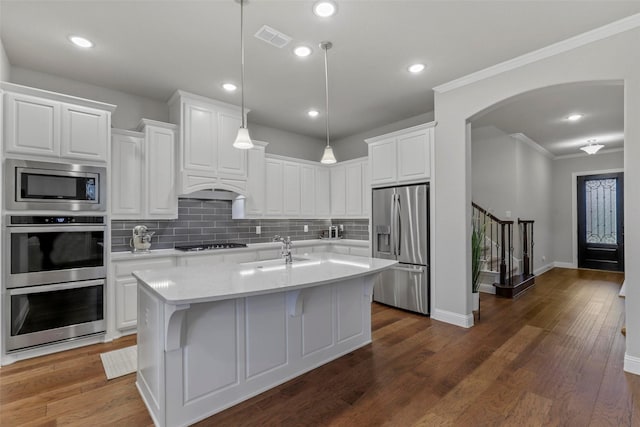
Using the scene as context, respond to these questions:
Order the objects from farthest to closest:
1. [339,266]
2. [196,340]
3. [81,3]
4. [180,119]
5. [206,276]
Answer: [180,119] < [339,266] < [81,3] < [206,276] < [196,340]

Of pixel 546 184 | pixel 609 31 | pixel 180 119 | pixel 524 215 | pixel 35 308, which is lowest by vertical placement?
pixel 35 308

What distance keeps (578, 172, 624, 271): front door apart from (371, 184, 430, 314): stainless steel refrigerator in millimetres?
6000

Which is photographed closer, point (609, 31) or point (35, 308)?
point (609, 31)

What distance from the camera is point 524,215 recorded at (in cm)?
620

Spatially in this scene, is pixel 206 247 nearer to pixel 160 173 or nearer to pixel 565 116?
pixel 160 173

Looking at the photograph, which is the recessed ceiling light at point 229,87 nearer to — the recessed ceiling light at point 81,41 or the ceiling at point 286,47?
the ceiling at point 286,47

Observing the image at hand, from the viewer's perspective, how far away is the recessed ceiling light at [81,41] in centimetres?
276

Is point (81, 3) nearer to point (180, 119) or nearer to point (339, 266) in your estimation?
point (180, 119)

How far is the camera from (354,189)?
17.6 ft

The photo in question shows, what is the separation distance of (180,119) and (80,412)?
10.2ft

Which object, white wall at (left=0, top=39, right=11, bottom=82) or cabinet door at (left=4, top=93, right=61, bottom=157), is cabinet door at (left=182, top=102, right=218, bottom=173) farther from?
white wall at (left=0, top=39, right=11, bottom=82)

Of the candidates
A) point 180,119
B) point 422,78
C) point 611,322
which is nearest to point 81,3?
point 180,119

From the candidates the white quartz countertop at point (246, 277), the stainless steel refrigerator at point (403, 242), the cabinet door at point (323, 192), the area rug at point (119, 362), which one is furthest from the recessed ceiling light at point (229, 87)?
the area rug at point (119, 362)

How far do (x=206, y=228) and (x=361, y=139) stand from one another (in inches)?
130
